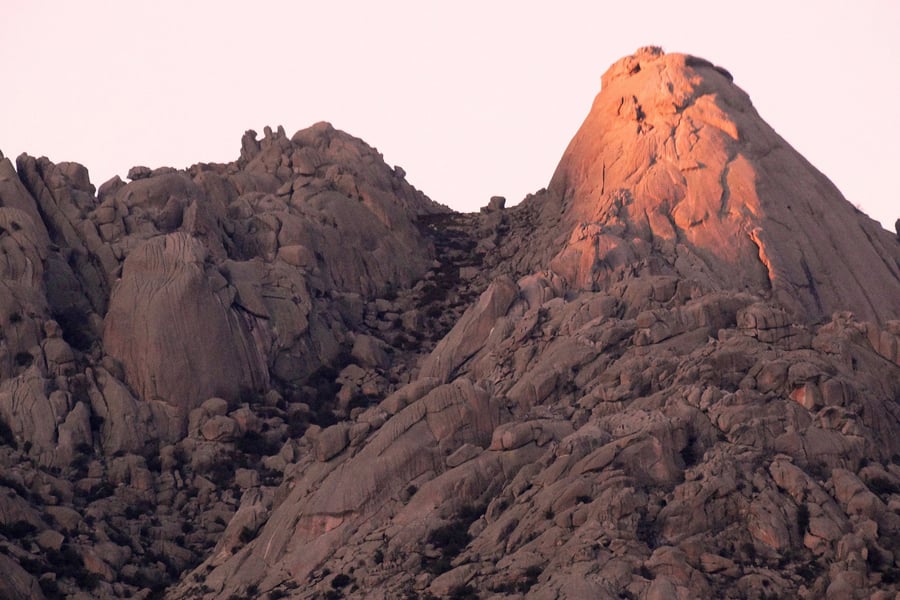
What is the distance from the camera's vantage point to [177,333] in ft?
392

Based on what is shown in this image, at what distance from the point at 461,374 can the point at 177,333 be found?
527 inches

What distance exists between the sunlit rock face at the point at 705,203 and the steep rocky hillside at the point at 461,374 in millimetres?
178

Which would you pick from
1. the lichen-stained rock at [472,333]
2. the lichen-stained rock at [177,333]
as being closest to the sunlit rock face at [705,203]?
the lichen-stained rock at [472,333]

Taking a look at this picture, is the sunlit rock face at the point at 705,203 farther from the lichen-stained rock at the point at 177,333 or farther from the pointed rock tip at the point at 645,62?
the lichen-stained rock at the point at 177,333

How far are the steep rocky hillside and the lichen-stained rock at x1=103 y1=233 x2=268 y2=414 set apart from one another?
0.48 feet

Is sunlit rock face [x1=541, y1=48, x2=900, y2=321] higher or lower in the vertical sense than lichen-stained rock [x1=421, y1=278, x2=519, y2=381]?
higher

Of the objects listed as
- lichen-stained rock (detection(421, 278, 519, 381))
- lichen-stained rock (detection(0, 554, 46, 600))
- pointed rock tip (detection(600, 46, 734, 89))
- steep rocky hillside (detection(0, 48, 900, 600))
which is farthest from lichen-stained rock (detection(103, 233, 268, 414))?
pointed rock tip (detection(600, 46, 734, 89))

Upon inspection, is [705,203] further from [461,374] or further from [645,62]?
[461,374]

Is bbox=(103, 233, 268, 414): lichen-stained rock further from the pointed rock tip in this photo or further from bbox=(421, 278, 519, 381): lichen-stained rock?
the pointed rock tip

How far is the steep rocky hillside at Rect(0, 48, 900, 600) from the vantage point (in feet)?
321

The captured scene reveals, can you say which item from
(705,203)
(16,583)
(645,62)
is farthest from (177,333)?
(645,62)

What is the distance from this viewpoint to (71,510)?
358 feet

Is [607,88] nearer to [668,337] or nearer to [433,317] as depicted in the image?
[433,317]

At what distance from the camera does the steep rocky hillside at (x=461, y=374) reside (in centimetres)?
9781
